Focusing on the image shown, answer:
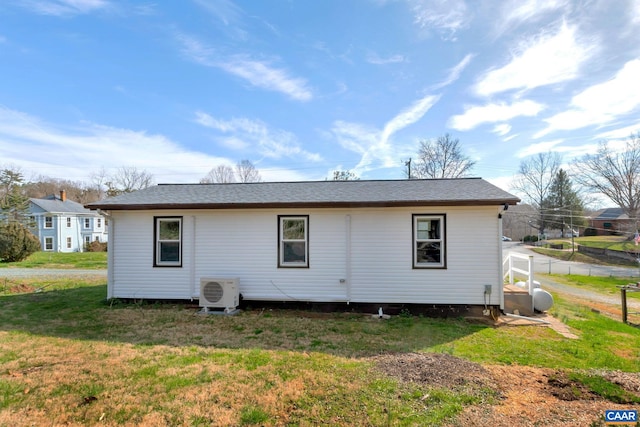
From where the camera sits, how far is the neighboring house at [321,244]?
721 cm

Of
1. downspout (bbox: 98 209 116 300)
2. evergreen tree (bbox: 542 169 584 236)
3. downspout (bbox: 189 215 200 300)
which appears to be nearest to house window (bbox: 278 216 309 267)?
downspout (bbox: 189 215 200 300)

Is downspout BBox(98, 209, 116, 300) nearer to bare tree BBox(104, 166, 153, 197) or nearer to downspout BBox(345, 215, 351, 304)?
downspout BBox(345, 215, 351, 304)

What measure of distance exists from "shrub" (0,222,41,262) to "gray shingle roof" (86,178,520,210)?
1509 cm

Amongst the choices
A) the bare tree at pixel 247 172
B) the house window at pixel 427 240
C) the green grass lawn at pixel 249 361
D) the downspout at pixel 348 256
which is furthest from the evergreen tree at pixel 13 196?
the house window at pixel 427 240

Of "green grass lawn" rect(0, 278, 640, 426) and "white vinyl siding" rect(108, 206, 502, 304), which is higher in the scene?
"white vinyl siding" rect(108, 206, 502, 304)

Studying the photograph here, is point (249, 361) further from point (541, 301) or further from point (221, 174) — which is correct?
point (221, 174)

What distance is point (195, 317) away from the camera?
7062 mm

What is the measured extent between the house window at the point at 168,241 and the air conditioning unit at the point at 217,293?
3.97 ft

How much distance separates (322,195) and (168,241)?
4.25 m

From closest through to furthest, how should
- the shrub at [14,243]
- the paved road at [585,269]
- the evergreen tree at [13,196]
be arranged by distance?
the shrub at [14,243]
the paved road at [585,269]
the evergreen tree at [13,196]

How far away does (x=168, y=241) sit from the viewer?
8172mm

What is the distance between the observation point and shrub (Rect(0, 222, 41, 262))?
1775 cm

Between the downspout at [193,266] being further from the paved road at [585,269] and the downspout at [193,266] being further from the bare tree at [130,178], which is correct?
the bare tree at [130,178]

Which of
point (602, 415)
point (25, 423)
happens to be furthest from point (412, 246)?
point (25, 423)
